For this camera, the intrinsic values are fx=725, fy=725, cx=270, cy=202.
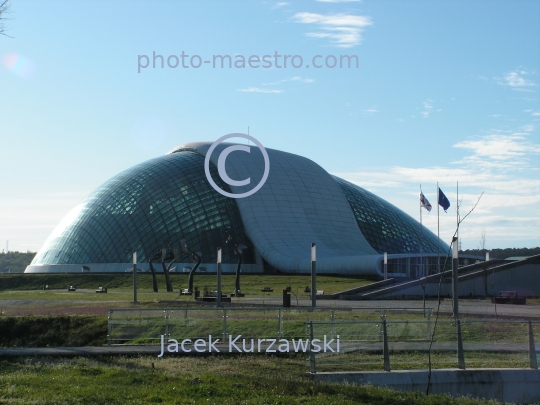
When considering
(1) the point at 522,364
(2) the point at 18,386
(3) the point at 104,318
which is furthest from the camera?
(3) the point at 104,318

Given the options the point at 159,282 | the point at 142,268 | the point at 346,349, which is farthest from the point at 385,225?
the point at 346,349

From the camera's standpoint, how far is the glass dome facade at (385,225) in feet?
268

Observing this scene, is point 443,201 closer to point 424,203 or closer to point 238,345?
point 424,203

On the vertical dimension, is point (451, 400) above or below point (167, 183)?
below

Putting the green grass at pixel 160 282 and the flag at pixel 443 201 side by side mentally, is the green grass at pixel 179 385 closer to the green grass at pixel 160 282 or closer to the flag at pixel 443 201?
the flag at pixel 443 201

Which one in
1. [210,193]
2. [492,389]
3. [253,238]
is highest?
[210,193]

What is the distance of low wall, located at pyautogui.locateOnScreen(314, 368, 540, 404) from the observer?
46.5 ft

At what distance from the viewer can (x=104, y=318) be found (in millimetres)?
25625

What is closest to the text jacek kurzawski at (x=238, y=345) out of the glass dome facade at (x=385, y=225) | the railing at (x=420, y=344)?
the railing at (x=420, y=344)

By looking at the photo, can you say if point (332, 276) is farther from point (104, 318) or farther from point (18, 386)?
point (18, 386)

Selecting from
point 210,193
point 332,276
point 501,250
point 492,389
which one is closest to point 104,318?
point 492,389

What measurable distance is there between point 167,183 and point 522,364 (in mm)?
64618

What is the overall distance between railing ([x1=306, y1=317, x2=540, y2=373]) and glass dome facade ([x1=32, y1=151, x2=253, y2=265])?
55700 mm

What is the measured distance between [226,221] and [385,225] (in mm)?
20713
